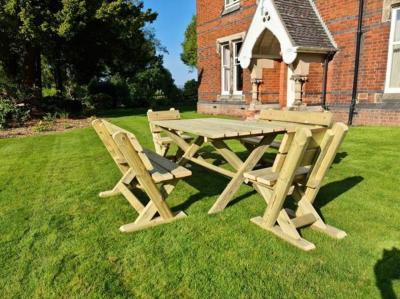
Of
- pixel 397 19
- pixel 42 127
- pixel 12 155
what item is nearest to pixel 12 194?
pixel 12 155

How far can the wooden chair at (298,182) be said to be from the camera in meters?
3.02

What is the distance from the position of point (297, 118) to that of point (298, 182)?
1210 millimetres

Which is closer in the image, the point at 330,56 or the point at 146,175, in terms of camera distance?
the point at 146,175

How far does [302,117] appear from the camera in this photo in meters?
4.15

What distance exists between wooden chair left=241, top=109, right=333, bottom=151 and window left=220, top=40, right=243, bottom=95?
30.0 feet

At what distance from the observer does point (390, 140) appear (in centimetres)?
708

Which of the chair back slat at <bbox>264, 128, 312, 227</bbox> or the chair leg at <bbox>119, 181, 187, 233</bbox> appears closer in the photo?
the chair back slat at <bbox>264, 128, 312, 227</bbox>

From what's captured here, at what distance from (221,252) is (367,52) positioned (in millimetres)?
8254

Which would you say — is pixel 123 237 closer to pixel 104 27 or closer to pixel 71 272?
pixel 71 272

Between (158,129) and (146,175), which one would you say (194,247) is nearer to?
(146,175)

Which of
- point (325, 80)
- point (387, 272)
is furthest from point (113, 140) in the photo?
point (325, 80)

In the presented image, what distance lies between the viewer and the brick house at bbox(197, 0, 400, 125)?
848cm

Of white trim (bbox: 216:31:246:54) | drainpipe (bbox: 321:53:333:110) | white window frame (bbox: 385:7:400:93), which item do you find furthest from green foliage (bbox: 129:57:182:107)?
white window frame (bbox: 385:7:400:93)

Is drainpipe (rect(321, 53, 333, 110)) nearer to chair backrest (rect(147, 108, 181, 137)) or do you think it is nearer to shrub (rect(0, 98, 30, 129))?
chair backrest (rect(147, 108, 181, 137))
